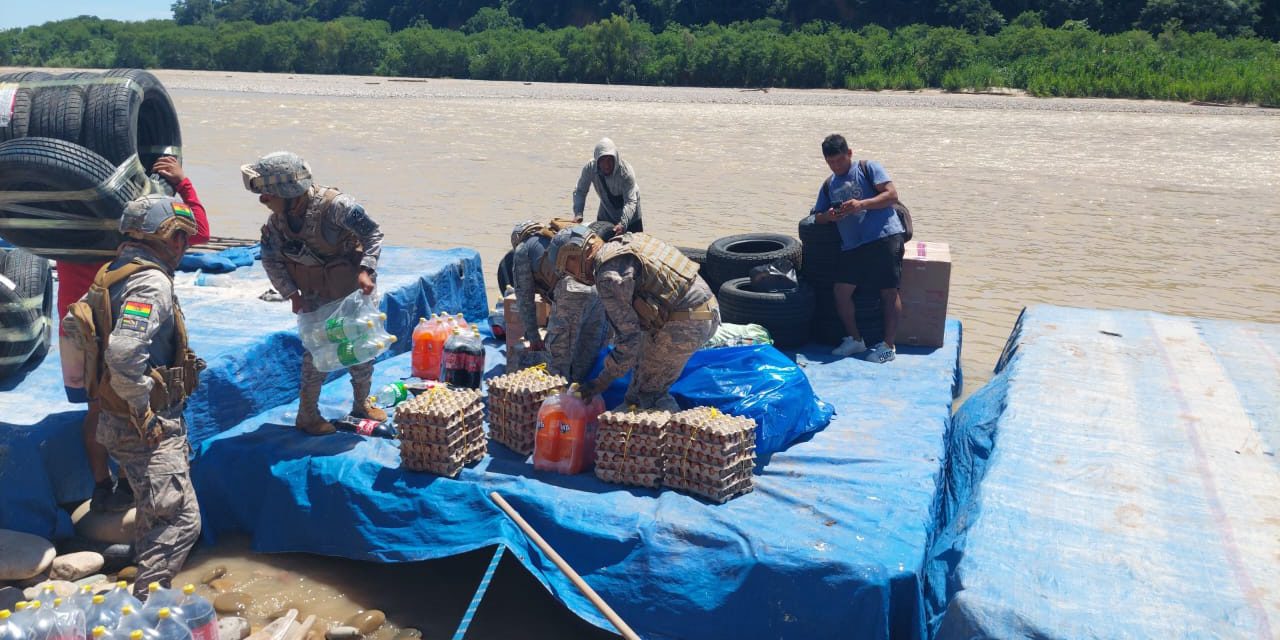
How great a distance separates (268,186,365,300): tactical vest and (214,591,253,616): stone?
162 centimetres

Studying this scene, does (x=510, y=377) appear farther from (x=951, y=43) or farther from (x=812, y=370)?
(x=951, y=43)

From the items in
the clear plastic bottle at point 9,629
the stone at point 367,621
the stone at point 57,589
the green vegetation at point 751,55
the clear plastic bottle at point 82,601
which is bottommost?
the stone at point 367,621

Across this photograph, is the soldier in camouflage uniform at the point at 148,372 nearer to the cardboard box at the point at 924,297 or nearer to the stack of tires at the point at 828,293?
the stack of tires at the point at 828,293

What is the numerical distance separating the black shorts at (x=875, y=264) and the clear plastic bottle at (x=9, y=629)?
17.3 feet

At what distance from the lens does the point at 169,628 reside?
12.4 ft

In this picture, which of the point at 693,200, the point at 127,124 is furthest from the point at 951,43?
the point at 127,124

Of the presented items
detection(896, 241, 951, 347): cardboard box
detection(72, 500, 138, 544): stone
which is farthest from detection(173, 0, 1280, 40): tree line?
detection(72, 500, 138, 544): stone

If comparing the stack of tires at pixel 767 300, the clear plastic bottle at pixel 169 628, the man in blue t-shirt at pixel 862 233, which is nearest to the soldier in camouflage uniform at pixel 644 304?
the stack of tires at pixel 767 300

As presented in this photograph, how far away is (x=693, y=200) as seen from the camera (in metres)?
16.1

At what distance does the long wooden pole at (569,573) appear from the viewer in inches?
152

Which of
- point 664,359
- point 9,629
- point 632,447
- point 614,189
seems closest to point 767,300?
point 614,189

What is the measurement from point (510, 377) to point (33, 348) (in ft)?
9.45

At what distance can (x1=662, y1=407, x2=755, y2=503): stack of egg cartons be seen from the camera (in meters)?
4.86

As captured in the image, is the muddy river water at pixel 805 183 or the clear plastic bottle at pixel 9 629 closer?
the clear plastic bottle at pixel 9 629
